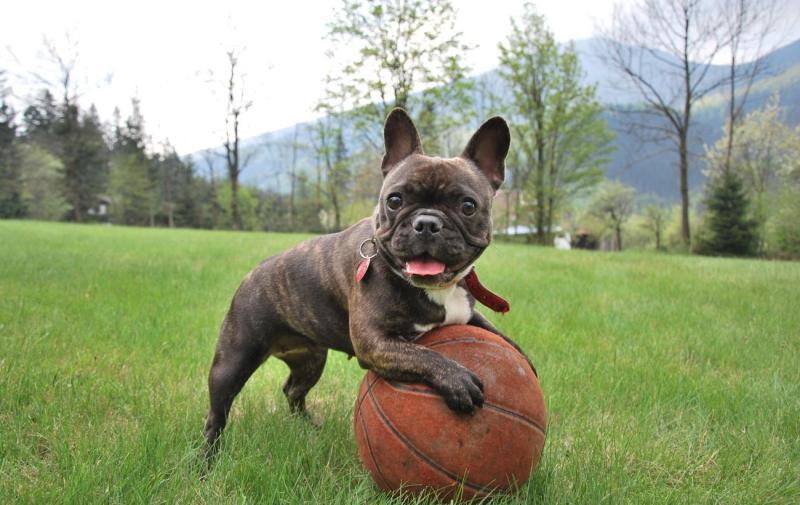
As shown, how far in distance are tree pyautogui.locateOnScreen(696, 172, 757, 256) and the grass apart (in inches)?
965

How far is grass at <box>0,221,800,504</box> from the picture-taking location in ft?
9.92

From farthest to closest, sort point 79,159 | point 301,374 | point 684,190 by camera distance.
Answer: point 79,159
point 684,190
point 301,374

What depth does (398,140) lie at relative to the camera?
11.6ft

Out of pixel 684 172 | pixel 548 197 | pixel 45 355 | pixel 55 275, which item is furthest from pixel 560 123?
pixel 45 355

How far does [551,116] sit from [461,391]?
3840 centimetres

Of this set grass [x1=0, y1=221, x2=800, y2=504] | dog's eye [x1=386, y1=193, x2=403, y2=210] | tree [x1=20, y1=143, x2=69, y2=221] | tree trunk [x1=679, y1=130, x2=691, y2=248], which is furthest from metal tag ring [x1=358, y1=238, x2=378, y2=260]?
tree [x1=20, y1=143, x2=69, y2=221]

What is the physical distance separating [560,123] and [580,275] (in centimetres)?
2764

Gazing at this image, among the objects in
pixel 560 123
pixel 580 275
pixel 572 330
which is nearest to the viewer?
pixel 572 330

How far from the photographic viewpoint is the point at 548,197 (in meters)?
39.5

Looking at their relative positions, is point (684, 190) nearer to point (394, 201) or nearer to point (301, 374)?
point (301, 374)

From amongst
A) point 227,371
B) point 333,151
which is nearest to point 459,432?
point 227,371

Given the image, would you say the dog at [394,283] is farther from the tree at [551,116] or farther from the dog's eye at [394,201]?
the tree at [551,116]

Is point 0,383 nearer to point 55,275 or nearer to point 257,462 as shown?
point 257,462

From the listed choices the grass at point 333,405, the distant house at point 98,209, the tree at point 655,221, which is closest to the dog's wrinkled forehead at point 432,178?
the grass at point 333,405
